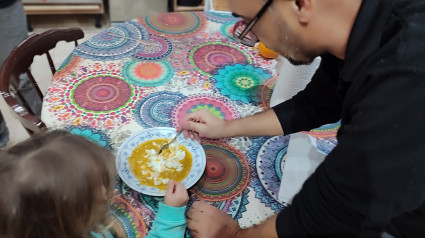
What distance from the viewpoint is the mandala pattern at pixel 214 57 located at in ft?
4.44

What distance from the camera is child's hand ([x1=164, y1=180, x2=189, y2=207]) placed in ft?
2.81

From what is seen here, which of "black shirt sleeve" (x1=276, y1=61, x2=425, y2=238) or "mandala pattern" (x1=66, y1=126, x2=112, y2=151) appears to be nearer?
"black shirt sleeve" (x1=276, y1=61, x2=425, y2=238)

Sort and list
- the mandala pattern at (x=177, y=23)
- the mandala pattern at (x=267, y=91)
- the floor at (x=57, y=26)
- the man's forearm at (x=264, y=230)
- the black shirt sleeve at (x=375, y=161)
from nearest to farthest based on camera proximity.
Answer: the black shirt sleeve at (x=375, y=161) < the man's forearm at (x=264, y=230) < the mandala pattern at (x=267, y=91) < the mandala pattern at (x=177, y=23) < the floor at (x=57, y=26)

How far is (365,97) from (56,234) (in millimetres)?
618

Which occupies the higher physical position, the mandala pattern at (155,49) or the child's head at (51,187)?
the child's head at (51,187)

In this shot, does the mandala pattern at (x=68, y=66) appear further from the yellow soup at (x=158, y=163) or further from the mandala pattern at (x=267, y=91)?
the mandala pattern at (x=267, y=91)

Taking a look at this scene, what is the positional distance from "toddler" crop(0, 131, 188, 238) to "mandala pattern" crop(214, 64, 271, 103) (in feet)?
2.03

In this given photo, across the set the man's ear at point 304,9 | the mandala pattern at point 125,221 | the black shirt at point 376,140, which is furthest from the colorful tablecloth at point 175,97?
the man's ear at point 304,9

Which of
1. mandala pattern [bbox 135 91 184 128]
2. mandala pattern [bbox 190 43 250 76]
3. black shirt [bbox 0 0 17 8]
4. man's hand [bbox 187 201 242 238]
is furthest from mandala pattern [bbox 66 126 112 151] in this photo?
black shirt [bbox 0 0 17 8]

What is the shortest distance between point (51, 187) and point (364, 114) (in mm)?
562

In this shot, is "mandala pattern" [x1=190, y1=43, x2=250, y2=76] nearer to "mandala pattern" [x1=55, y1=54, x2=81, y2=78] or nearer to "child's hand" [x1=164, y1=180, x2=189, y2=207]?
"mandala pattern" [x1=55, y1=54, x2=81, y2=78]

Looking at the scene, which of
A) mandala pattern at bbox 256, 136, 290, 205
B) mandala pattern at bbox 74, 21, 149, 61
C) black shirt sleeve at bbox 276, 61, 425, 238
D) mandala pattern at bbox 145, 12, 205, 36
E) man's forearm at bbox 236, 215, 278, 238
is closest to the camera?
black shirt sleeve at bbox 276, 61, 425, 238

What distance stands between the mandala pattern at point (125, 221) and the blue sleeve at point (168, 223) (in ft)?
0.13

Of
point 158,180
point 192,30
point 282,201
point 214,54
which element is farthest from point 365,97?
point 192,30
